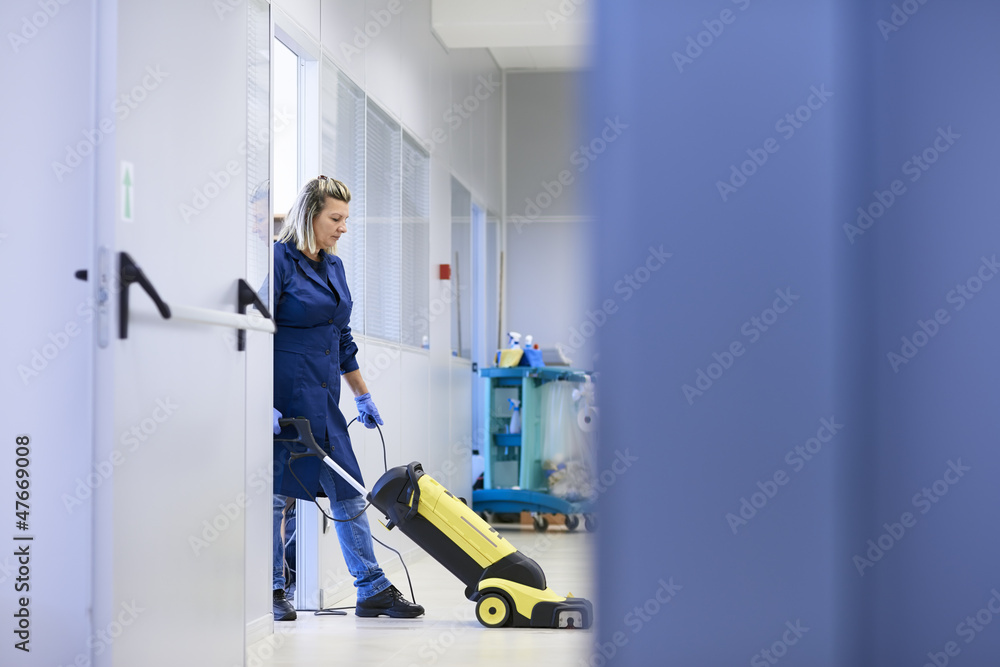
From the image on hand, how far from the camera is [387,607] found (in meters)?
3.74

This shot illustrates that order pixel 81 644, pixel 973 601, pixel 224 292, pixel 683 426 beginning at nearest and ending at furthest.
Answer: pixel 683 426
pixel 973 601
pixel 81 644
pixel 224 292

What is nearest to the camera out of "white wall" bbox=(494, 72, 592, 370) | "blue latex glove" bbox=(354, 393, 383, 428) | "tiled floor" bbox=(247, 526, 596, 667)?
"tiled floor" bbox=(247, 526, 596, 667)

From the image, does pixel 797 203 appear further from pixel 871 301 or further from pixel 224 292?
pixel 224 292

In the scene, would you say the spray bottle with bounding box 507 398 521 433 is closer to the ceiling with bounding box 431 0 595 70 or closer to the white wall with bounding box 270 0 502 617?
the white wall with bounding box 270 0 502 617

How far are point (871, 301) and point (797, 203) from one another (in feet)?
0.59

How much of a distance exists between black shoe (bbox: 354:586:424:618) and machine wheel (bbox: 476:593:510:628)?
0.35 m

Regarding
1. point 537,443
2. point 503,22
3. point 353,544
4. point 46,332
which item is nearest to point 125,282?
point 46,332

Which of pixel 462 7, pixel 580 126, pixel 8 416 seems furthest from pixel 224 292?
pixel 462 7

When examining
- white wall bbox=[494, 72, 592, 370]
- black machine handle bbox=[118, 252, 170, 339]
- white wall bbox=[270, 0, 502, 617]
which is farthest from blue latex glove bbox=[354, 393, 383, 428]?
white wall bbox=[494, 72, 592, 370]

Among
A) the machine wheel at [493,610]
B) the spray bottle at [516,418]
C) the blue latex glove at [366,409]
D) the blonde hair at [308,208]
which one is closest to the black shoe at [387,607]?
the machine wheel at [493,610]

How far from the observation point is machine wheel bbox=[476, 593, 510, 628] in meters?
3.48

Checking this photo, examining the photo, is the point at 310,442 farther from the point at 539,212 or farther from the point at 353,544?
the point at 539,212

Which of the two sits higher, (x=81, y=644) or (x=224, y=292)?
(x=224, y=292)

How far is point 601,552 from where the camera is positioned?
1.33 m
